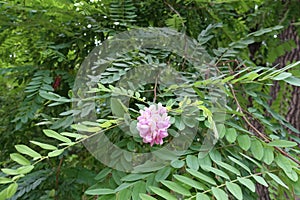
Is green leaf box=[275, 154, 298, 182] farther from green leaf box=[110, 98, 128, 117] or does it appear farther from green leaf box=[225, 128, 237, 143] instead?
green leaf box=[110, 98, 128, 117]

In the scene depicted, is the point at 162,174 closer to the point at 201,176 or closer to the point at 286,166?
the point at 201,176

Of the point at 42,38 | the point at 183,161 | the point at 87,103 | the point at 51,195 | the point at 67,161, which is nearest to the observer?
the point at 183,161

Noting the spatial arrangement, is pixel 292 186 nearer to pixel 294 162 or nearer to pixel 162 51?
pixel 294 162

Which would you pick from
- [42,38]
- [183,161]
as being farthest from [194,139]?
[42,38]

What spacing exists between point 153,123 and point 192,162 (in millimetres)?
82

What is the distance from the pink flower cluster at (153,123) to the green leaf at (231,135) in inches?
3.9

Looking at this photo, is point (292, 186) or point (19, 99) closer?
point (292, 186)

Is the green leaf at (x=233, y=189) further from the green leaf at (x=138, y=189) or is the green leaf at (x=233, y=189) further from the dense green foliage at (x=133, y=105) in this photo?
the green leaf at (x=138, y=189)

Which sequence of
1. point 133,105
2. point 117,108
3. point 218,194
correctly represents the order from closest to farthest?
point 218,194
point 117,108
point 133,105

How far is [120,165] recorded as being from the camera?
2.01ft

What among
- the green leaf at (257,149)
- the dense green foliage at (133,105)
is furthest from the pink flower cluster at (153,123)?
the green leaf at (257,149)

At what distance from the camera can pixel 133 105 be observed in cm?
73

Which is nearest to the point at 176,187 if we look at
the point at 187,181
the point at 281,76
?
the point at 187,181

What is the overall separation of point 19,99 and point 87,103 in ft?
1.43
